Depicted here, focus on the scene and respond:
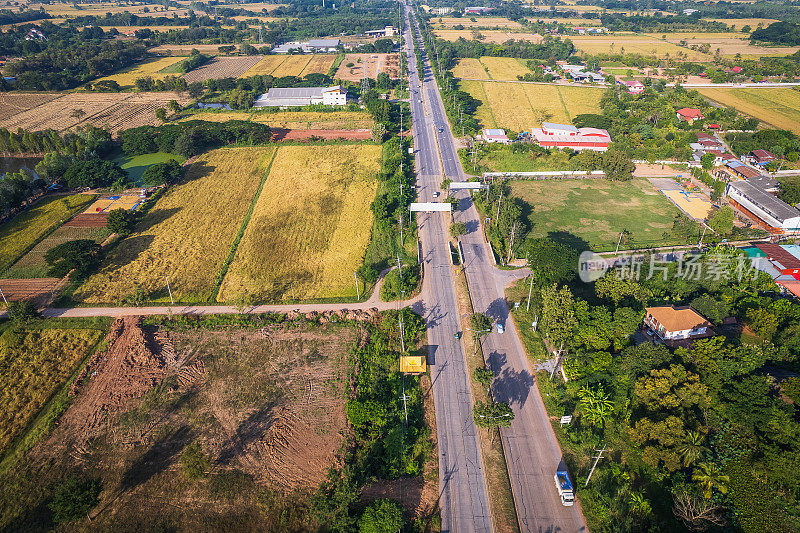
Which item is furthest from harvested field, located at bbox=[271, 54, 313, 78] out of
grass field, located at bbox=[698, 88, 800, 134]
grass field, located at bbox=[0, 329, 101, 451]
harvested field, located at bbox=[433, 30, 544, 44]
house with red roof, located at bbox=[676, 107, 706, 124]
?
grass field, located at bbox=[698, 88, 800, 134]

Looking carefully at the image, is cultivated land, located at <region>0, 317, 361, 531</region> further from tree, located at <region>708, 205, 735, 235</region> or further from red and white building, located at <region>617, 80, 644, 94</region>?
red and white building, located at <region>617, 80, 644, 94</region>

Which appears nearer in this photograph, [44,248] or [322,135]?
[44,248]

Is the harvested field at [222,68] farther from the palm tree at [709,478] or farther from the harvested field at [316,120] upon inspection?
the palm tree at [709,478]

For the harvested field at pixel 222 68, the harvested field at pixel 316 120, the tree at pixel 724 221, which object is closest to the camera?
the tree at pixel 724 221

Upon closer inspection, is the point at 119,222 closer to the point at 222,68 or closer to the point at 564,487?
the point at 564,487

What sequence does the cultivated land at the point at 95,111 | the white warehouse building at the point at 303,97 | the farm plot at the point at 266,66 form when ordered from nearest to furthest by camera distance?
the cultivated land at the point at 95,111, the white warehouse building at the point at 303,97, the farm plot at the point at 266,66

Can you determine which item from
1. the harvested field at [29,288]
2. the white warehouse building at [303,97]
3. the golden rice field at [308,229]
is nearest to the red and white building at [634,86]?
the white warehouse building at [303,97]

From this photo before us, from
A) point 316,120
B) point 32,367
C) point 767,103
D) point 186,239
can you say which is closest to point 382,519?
point 32,367
